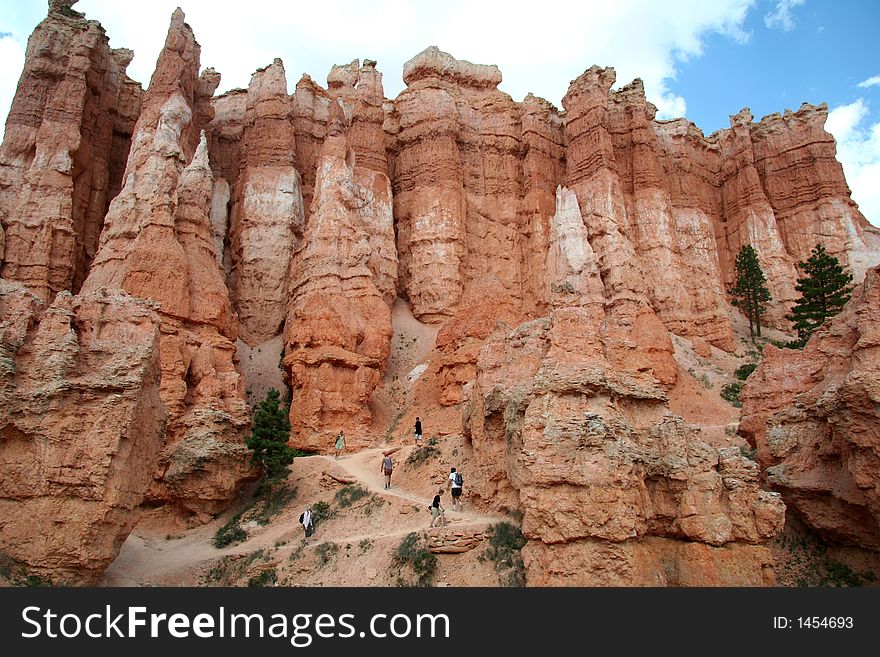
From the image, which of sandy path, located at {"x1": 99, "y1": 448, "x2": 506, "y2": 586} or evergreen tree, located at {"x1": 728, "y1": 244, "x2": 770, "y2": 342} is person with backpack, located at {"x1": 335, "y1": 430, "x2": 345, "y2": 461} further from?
evergreen tree, located at {"x1": 728, "y1": 244, "x2": 770, "y2": 342}

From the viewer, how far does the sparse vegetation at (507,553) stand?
43.2ft

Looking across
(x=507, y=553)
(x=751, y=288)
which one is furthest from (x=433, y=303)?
(x=507, y=553)

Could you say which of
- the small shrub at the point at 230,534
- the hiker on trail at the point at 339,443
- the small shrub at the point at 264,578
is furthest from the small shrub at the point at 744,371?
the small shrub at the point at 264,578

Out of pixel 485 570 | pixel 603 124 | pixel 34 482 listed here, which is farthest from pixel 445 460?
pixel 603 124

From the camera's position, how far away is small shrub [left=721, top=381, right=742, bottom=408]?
114ft

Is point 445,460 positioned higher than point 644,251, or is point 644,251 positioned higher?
point 644,251

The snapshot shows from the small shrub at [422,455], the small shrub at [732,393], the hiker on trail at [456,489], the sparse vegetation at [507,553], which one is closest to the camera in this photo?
the sparse vegetation at [507,553]

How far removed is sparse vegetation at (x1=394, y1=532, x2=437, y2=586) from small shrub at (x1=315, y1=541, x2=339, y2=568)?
210 cm

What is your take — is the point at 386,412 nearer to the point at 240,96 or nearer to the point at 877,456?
the point at 877,456

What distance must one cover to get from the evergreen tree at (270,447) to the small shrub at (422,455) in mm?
4737

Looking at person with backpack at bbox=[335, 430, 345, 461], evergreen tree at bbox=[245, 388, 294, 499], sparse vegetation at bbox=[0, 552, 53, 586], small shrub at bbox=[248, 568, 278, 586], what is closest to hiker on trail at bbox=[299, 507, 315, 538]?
small shrub at bbox=[248, 568, 278, 586]

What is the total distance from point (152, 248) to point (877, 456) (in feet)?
95.1

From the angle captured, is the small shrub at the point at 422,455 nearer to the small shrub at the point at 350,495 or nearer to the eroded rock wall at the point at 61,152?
the small shrub at the point at 350,495

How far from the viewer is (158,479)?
21.7 meters
